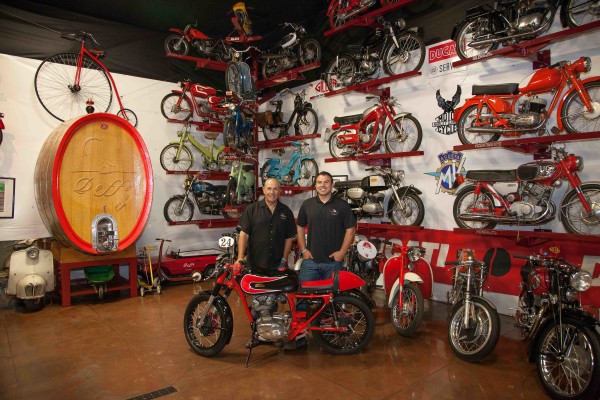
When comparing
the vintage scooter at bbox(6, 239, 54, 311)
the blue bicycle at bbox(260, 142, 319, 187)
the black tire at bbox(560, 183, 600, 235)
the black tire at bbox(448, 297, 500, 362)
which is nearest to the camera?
the black tire at bbox(448, 297, 500, 362)

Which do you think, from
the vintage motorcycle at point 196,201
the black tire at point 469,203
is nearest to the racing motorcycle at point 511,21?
the black tire at point 469,203

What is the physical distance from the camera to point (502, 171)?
4.59 metres

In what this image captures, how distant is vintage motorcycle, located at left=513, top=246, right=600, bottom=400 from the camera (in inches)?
111

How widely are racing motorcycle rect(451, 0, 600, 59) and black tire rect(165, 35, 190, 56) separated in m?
5.01

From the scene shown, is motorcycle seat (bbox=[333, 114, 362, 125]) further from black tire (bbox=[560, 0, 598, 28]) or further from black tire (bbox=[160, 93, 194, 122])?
black tire (bbox=[160, 93, 194, 122])

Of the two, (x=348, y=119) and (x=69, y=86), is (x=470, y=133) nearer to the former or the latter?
(x=348, y=119)

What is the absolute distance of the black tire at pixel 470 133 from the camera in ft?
16.1

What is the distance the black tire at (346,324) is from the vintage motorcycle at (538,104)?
261cm

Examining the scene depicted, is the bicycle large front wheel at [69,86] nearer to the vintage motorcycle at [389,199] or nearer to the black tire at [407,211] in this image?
the vintage motorcycle at [389,199]

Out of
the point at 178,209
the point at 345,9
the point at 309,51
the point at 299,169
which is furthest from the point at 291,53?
the point at 178,209

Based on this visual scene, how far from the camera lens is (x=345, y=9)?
6258mm

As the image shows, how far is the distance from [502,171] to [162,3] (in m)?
6.17

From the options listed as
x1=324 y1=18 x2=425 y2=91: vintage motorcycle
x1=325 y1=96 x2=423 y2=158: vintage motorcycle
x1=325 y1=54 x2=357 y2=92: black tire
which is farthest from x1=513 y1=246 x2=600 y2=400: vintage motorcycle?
x1=325 y1=54 x2=357 y2=92: black tire

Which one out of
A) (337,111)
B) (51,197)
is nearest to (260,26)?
(337,111)
